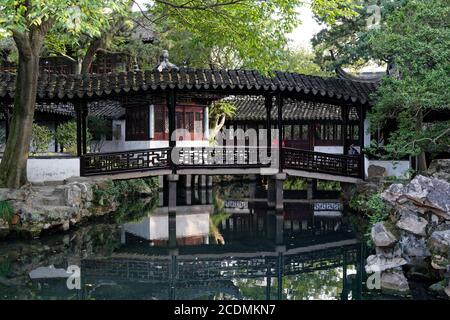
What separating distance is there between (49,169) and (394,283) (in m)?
9.68

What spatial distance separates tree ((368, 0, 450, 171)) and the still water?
3.12 m

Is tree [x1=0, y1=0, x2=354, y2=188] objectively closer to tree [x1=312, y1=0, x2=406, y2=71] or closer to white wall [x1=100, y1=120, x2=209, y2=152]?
white wall [x1=100, y1=120, x2=209, y2=152]

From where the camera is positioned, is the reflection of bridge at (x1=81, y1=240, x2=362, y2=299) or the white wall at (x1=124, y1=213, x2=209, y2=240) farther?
the white wall at (x1=124, y1=213, x2=209, y2=240)

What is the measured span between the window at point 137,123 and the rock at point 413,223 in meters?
12.3

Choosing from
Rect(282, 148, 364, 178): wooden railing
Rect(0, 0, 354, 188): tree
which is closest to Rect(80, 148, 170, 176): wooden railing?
Rect(0, 0, 354, 188): tree

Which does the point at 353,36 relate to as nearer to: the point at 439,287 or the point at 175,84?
the point at 175,84

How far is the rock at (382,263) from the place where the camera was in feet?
26.6

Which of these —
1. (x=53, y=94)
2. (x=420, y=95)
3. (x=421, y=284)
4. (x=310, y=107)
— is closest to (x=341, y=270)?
(x=421, y=284)

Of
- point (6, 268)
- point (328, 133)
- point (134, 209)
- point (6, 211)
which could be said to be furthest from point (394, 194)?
point (328, 133)

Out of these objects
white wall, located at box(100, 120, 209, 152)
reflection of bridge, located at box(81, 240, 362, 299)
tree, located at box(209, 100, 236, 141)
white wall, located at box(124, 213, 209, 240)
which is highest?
tree, located at box(209, 100, 236, 141)

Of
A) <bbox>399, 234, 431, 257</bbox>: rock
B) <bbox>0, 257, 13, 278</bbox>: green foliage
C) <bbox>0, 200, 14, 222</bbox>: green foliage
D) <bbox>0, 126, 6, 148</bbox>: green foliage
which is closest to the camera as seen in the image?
<bbox>399, 234, 431, 257</bbox>: rock

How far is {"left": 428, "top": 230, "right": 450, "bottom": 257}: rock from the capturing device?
733cm

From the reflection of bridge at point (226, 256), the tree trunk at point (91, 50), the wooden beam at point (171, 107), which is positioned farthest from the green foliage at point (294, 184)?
the tree trunk at point (91, 50)

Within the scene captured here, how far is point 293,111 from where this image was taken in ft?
75.0
